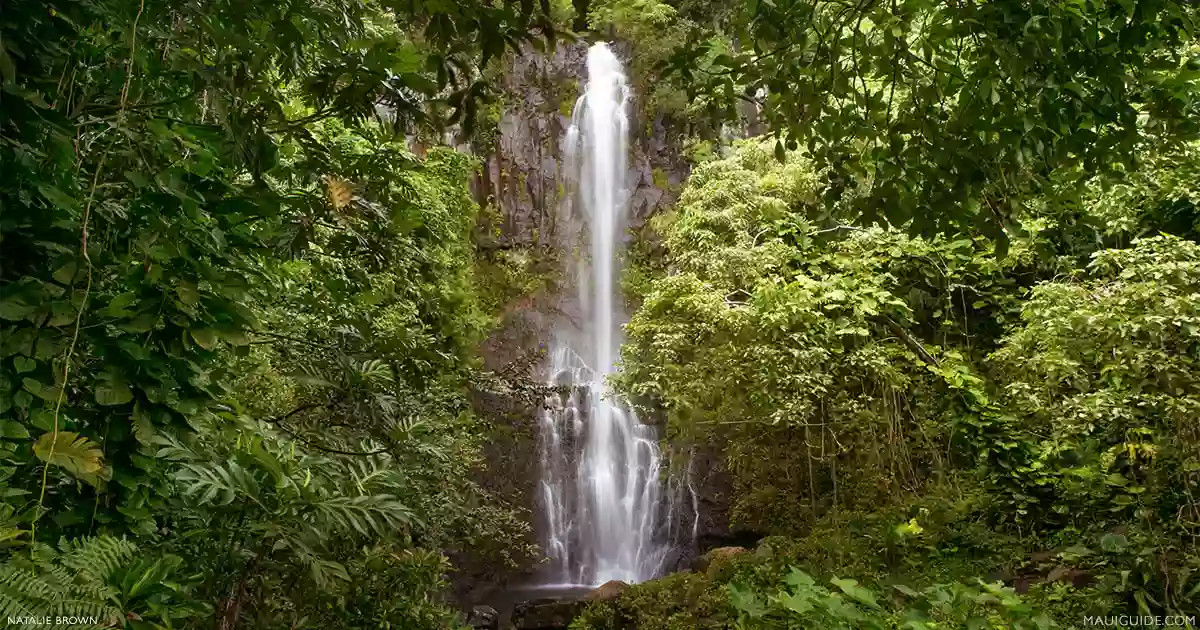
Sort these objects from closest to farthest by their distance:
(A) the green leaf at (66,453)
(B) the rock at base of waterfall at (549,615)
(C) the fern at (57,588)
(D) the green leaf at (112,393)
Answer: (C) the fern at (57,588), (A) the green leaf at (66,453), (D) the green leaf at (112,393), (B) the rock at base of waterfall at (549,615)

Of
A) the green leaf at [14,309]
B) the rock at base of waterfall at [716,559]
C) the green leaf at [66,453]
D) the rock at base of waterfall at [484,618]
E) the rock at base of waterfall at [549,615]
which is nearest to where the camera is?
→ the green leaf at [66,453]

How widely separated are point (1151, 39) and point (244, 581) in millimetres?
3084

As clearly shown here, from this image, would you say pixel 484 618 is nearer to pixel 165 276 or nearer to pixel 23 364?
pixel 165 276

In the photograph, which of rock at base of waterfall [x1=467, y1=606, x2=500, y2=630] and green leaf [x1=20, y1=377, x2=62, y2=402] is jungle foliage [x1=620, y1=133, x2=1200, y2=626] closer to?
rock at base of waterfall [x1=467, y1=606, x2=500, y2=630]

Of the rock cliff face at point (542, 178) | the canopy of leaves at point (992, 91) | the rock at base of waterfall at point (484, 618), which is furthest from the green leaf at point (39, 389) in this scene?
the rock cliff face at point (542, 178)

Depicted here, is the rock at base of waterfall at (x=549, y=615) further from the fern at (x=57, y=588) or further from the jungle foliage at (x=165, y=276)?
the fern at (x=57, y=588)

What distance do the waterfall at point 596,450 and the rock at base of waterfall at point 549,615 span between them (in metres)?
2.50

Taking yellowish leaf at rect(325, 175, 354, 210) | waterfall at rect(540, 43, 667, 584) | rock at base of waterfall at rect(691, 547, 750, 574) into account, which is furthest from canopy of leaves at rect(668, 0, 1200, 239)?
waterfall at rect(540, 43, 667, 584)

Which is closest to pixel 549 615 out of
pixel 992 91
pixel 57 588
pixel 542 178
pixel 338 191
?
pixel 338 191

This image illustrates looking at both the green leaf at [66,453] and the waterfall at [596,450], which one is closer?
the green leaf at [66,453]

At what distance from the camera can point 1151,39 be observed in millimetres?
1943

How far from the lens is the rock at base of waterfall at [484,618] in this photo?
Answer: 8.80 meters

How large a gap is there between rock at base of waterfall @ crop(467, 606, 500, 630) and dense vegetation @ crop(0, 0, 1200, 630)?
3.15m

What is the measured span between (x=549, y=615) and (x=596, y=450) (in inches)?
144
